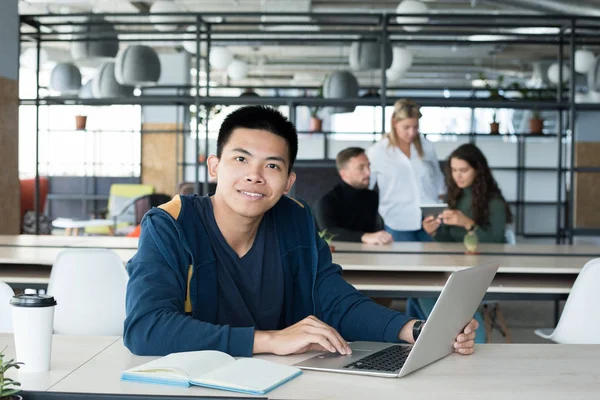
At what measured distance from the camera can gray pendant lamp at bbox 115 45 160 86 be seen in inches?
236

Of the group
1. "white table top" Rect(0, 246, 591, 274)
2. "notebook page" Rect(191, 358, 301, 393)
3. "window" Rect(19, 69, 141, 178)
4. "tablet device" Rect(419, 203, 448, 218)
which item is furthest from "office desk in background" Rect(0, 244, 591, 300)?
"window" Rect(19, 69, 141, 178)

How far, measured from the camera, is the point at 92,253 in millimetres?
2992

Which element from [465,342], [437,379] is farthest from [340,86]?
[437,379]

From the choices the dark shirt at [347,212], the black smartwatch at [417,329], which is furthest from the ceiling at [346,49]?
the black smartwatch at [417,329]

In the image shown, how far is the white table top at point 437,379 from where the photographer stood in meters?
1.31

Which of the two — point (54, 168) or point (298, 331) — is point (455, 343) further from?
point (54, 168)

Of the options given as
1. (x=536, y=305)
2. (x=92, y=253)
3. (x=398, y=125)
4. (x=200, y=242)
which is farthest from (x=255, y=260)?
(x=536, y=305)

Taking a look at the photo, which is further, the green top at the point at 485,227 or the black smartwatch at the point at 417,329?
the green top at the point at 485,227

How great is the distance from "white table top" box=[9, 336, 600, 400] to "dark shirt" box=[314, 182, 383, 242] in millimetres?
2871

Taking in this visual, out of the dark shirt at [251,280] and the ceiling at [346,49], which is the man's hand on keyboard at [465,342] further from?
the ceiling at [346,49]

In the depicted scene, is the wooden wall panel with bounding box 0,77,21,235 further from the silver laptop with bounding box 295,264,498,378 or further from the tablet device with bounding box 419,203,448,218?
the silver laptop with bounding box 295,264,498,378

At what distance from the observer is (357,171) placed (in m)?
4.68

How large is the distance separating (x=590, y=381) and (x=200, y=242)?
0.91 metres

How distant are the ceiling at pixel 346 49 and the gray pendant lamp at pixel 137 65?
566 mm
